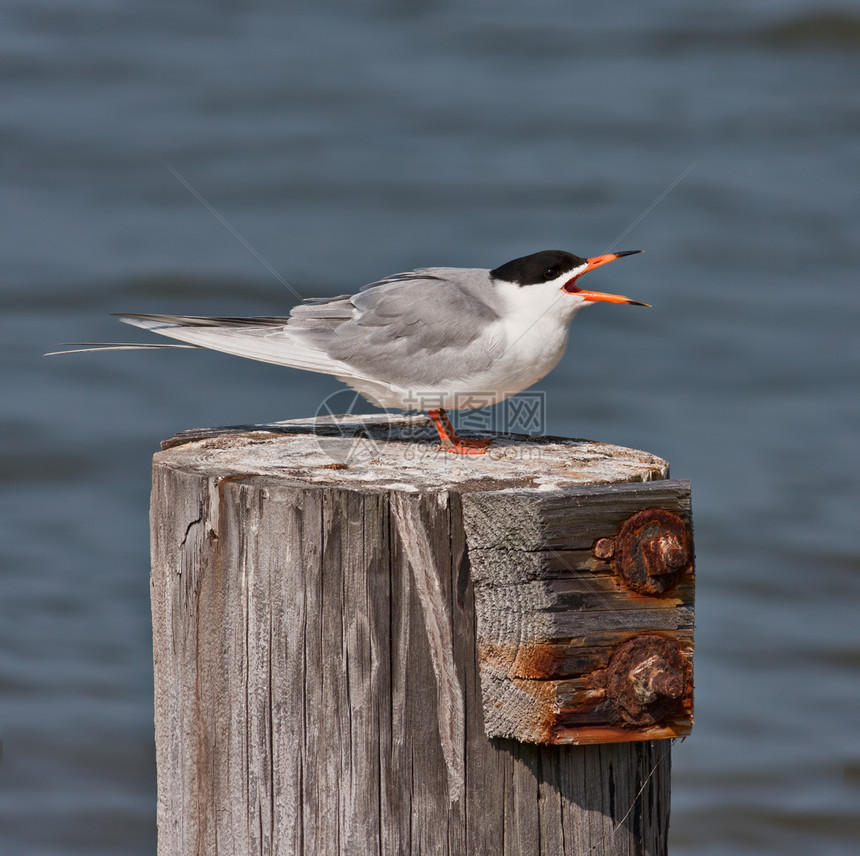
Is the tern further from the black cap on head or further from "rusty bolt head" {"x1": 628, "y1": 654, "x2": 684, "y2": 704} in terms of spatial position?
"rusty bolt head" {"x1": 628, "y1": 654, "x2": 684, "y2": 704}

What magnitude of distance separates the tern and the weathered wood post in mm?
1175

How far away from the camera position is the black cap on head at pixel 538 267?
3852 millimetres

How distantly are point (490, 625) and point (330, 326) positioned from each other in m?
1.74

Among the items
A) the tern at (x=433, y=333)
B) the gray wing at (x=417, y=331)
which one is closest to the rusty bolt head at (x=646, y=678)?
the tern at (x=433, y=333)

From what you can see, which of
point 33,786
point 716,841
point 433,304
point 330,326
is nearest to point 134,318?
point 330,326

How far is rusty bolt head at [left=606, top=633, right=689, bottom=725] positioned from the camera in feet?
7.88

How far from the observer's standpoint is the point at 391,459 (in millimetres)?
3035

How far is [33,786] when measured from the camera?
5.53 meters

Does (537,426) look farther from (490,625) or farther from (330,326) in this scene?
(490,625)

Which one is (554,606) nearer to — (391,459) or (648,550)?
(648,550)

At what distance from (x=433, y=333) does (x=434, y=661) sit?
1.56 meters

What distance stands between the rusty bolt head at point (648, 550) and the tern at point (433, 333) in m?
1.31

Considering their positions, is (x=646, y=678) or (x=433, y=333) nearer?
(x=646, y=678)

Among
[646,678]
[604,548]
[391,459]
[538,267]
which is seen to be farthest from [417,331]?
[646,678]
